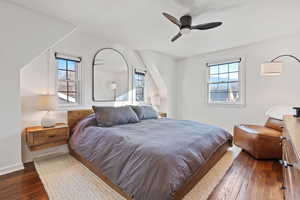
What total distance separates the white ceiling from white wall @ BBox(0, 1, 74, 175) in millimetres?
218

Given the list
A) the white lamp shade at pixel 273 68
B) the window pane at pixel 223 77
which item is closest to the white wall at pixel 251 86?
the window pane at pixel 223 77

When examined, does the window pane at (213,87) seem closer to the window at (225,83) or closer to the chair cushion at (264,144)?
the window at (225,83)

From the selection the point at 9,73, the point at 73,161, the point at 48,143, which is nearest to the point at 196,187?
the point at 73,161

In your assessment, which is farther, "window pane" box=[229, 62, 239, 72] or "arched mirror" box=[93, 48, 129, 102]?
"window pane" box=[229, 62, 239, 72]

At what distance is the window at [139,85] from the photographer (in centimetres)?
455

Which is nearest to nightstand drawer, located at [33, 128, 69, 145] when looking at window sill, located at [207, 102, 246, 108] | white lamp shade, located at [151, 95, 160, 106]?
white lamp shade, located at [151, 95, 160, 106]

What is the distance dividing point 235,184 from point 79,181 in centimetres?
210

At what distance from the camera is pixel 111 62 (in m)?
3.89

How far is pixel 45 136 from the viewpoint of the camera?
8.35 ft

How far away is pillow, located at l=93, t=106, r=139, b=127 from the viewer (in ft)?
9.17

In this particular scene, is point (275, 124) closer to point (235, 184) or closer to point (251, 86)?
point (251, 86)

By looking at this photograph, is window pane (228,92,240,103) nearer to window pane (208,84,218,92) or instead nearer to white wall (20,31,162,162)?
window pane (208,84,218,92)

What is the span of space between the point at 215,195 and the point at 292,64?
139 inches

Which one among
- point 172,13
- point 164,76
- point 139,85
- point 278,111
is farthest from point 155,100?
point 278,111
